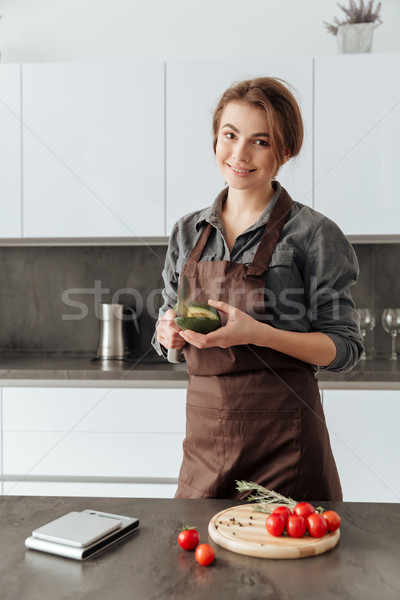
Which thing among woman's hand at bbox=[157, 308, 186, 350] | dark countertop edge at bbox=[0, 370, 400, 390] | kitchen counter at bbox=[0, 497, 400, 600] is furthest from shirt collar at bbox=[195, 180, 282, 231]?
dark countertop edge at bbox=[0, 370, 400, 390]

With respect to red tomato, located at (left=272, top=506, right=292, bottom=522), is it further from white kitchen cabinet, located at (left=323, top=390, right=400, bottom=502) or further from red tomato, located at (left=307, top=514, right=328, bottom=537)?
white kitchen cabinet, located at (left=323, top=390, right=400, bottom=502)

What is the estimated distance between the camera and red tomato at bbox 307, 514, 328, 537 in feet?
2.99

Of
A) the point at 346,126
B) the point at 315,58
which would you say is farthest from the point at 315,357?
the point at 315,58

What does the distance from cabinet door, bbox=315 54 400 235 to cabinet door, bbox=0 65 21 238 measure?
134 centimetres

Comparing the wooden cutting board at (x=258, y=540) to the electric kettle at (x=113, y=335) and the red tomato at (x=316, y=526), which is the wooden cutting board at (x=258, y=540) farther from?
the electric kettle at (x=113, y=335)

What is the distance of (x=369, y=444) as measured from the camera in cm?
239

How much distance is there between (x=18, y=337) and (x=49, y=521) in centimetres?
217

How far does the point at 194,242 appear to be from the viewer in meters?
1.64

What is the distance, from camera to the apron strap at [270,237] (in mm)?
1483

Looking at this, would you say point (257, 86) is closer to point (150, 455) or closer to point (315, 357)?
point (315, 357)

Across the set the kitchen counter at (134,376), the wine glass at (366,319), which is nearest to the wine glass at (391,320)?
the wine glass at (366,319)

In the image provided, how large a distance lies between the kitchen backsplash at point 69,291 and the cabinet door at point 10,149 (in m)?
0.39

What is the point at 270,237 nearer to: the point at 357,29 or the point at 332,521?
the point at 332,521

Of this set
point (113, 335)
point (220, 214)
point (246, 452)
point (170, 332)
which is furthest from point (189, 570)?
point (113, 335)
